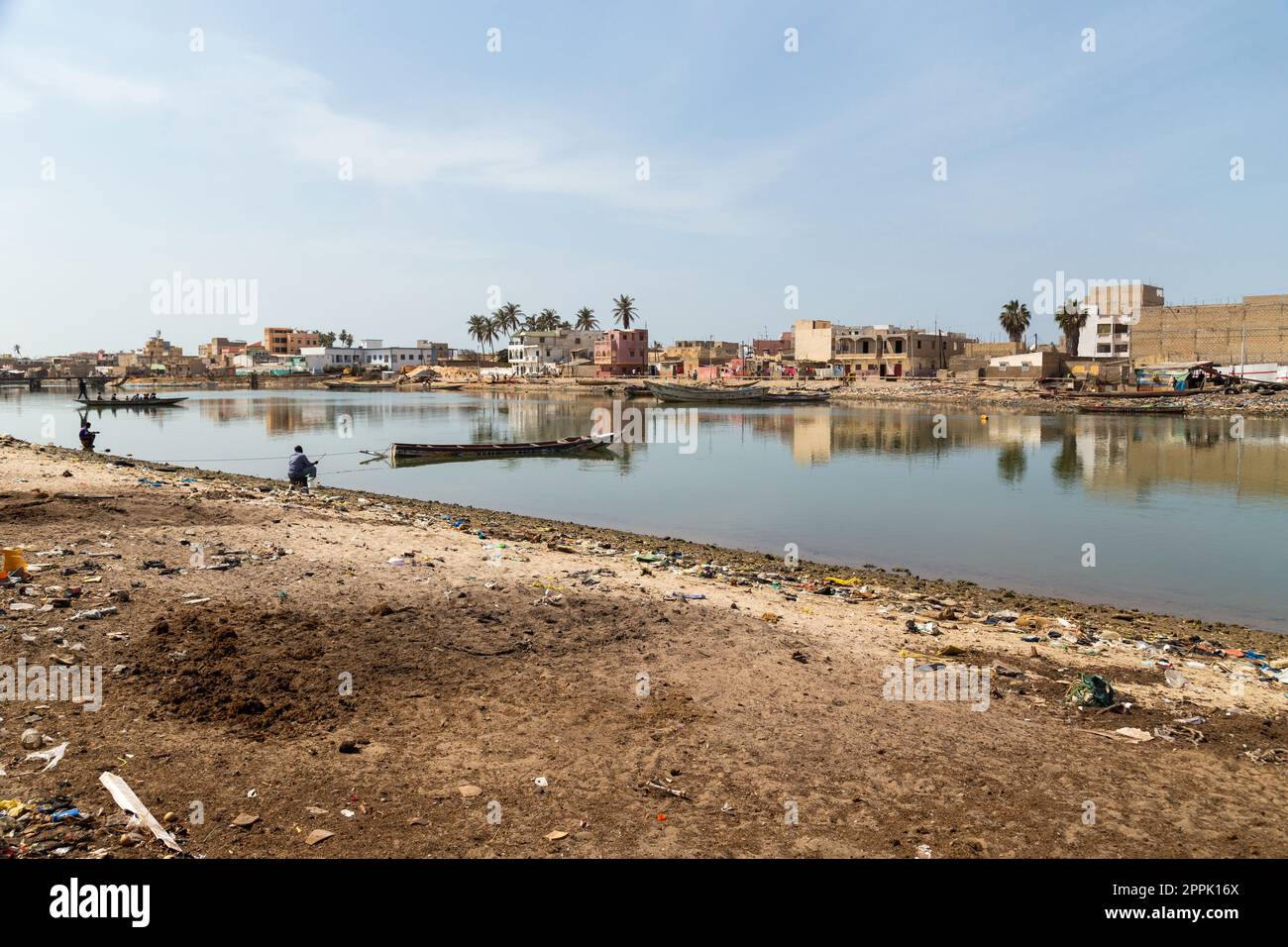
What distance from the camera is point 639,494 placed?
90.0 ft

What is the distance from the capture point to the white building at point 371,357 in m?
133

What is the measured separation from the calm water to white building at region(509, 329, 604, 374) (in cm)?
5846

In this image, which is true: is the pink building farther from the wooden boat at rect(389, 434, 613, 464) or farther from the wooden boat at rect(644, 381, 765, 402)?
the wooden boat at rect(389, 434, 613, 464)

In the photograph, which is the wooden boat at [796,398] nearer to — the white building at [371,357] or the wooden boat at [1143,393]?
the wooden boat at [1143,393]

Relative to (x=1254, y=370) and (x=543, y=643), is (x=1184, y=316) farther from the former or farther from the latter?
(x=543, y=643)

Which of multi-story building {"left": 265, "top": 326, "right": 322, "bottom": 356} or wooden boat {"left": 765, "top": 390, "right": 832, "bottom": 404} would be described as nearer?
wooden boat {"left": 765, "top": 390, "right": 832, "bottom": 404}

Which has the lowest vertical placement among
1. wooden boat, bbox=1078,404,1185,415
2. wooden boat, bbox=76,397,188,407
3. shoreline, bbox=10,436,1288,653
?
shoreline, bbox=10,436,1288,653

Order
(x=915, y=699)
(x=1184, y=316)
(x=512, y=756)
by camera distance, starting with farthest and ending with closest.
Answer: (x=1184, y=316) → (x=915, y=699) → (x=512, y=756)

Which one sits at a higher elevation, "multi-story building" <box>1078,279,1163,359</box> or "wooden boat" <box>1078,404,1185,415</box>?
"multi-story building" <box>1078,279,1163,359</box>

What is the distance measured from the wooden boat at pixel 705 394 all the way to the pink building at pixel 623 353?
67.8 ft

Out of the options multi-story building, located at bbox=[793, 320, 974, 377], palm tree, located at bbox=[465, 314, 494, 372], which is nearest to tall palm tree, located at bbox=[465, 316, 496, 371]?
palm tree, located at bbox=[465, 314, 494, 372]

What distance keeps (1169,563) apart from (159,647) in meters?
18.9

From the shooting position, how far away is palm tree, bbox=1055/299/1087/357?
3396 inches
